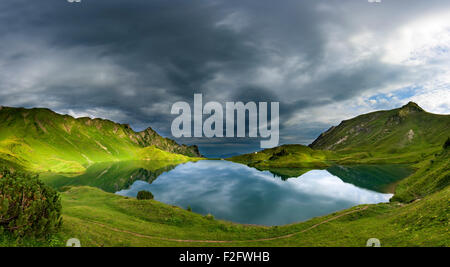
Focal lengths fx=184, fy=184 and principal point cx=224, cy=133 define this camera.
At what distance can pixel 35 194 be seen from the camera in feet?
53.2

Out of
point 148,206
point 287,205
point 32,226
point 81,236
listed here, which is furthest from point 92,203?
point 287,205

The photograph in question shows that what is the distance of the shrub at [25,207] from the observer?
1420cm

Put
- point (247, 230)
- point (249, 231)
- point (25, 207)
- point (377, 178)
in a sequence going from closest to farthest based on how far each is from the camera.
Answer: point (25, 207) < point (249, 231) < point (247, 230) < point (377, 178)

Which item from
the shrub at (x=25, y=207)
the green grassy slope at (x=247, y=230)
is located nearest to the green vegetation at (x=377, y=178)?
the green grassy slope at (x=247, y=230)

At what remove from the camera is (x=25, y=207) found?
15.0 metres

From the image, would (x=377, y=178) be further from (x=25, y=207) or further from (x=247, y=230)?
(x=25, y=207)

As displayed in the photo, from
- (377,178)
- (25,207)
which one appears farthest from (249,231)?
(377,178)

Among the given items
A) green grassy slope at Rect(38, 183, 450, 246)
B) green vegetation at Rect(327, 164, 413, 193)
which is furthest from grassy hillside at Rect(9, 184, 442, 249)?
green vegetation at Rect(327, 164, 413, 193)

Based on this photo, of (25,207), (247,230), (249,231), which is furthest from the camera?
(247,230)

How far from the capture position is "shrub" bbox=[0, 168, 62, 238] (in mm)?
14203

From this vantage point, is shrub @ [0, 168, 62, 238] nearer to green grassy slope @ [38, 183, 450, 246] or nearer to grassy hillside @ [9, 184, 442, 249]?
grassy hillside @ [9, 184, 442, 249]

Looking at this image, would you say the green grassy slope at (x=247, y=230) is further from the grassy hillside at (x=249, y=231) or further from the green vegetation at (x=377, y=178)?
the green vegetation at (x=377, y=178)
